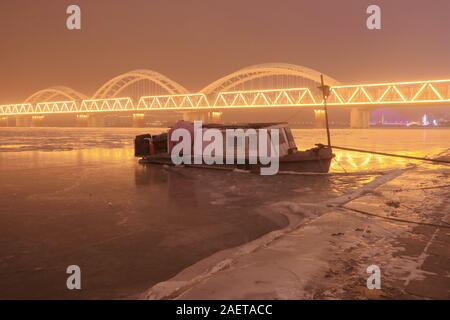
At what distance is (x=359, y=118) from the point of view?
11312cm

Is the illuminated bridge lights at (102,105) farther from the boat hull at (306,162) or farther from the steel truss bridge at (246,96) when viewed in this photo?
the boat hull at (306,162)

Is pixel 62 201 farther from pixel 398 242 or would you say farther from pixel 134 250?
pixel 398 242

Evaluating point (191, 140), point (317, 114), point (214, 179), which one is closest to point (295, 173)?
point (214, 179)

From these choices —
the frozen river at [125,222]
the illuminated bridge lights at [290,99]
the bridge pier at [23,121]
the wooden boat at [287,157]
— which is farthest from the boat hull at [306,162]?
the bridge pier at [23,121]

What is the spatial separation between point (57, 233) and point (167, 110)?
136 meters

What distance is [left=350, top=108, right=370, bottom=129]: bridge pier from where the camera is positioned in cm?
11200

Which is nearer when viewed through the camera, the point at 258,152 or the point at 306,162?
the point at 306,162

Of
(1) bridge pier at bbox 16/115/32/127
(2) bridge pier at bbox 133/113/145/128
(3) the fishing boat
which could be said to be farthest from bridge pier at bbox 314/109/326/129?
(1) bridge pier at bbox 16/115/32/127

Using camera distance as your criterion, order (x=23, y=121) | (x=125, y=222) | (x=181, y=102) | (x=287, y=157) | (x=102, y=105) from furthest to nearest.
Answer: (x=23, y=121) < (x=102, y=105) < (x=181, y=102) < (x=287, y=157) < (x=125, y=222)

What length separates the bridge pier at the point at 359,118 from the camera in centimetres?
11200

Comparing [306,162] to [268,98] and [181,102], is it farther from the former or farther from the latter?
[181,102]
